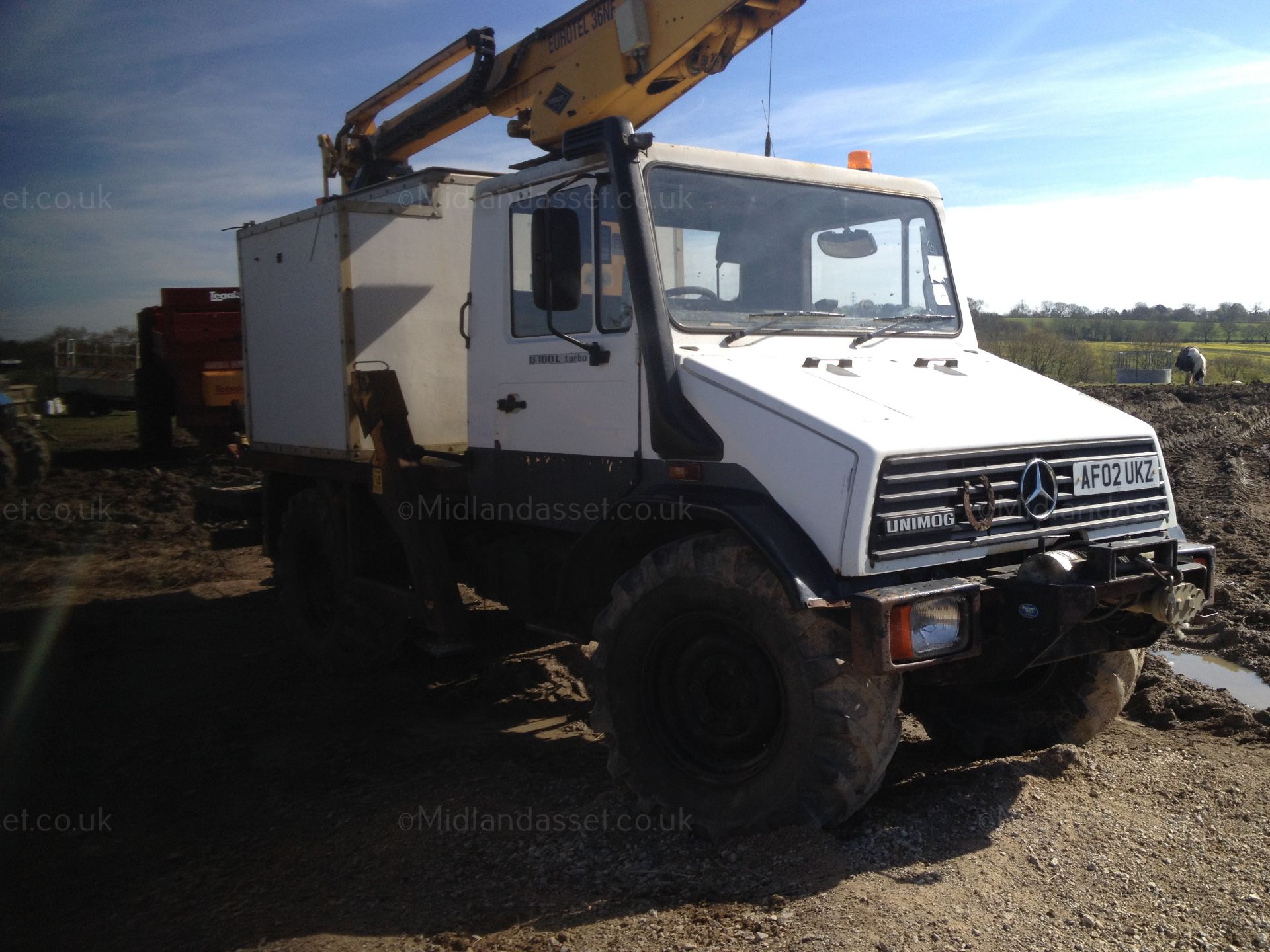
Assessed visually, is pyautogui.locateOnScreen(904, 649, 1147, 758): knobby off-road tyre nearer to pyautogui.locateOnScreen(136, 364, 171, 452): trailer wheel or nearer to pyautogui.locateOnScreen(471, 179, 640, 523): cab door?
pyautogui.locateOnScreen(471, 179, 640, 523): cab door

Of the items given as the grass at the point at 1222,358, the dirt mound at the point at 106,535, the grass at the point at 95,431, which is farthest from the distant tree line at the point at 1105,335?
the grass at the point at 95,431

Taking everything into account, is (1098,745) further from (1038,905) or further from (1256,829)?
(1038,905)

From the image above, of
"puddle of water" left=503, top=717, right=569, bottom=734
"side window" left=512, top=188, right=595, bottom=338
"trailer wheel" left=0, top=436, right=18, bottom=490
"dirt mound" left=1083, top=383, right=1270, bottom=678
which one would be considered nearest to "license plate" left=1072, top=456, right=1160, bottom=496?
"side window" left=512, top=188, right=595, bottom=338

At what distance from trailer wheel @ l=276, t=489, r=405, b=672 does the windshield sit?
10.9 feet

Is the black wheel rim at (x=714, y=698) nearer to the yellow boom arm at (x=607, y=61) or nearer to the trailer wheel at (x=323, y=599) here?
the yellow boom arm at (x=607, y=61)

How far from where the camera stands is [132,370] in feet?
58.6

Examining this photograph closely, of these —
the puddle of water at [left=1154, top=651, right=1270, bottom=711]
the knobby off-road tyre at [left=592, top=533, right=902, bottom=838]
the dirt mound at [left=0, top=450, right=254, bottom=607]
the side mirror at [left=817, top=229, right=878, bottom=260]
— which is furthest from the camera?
the dirt mound at [left=0, top=450, right=254, bottom=607]

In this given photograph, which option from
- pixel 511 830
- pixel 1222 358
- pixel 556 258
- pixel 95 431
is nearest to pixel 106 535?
pixel 95 431

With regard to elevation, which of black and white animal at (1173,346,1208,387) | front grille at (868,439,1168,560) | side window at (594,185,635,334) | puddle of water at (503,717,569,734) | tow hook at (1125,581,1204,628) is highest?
side window at (594,185,635,334)

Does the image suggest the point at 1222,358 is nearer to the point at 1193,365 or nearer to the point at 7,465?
the point at 1193,365

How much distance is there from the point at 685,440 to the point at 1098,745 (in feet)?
8.52

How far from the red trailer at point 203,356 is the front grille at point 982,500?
12.5m

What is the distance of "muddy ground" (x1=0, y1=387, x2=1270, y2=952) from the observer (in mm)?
3396

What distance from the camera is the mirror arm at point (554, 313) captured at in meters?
4.39
